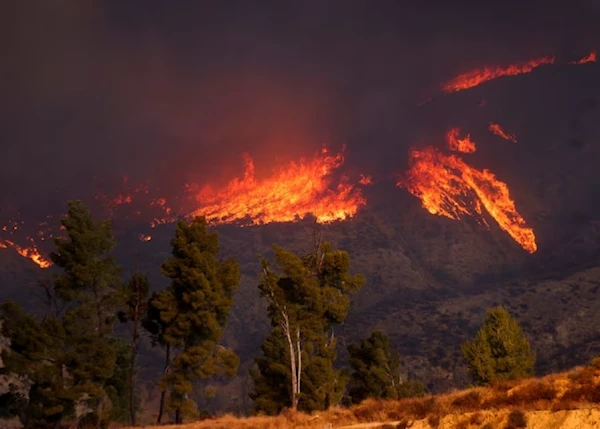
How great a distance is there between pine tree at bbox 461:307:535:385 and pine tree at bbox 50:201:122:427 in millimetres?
31873

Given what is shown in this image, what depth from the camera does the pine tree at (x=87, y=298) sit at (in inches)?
1233

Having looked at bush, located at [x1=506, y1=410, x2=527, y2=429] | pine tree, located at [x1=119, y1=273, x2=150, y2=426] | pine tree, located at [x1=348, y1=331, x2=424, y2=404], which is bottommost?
pine tree, located at [x1=348, y1=331, x2=424, y2=404]

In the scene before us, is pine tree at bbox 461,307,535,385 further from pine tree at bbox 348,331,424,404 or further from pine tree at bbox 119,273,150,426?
pine tree at bbox 119,273,150,426

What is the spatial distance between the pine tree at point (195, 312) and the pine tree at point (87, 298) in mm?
4057

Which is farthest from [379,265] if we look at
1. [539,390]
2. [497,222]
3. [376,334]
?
[539,390]

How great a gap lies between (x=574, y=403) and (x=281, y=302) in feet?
66.7

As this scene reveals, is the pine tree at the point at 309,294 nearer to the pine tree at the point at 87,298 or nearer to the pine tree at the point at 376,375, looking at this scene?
the pine tree at the point at 87,298

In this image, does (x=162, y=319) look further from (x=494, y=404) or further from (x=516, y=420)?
(x=516, y=420)

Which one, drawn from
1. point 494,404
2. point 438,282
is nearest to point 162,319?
point 494,404

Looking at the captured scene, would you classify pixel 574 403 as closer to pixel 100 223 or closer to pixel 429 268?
pixel 100 223

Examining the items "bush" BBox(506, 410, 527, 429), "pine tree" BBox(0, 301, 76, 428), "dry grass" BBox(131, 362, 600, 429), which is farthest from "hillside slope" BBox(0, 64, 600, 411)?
"bush" BBox(506, 410, 527, 429)

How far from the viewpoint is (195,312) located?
3353 centimetres

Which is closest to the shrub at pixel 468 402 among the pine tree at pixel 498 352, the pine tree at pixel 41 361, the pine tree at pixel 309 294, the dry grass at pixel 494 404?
the dry grass at pixel 494 404

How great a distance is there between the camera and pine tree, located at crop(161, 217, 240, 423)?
3300cm
